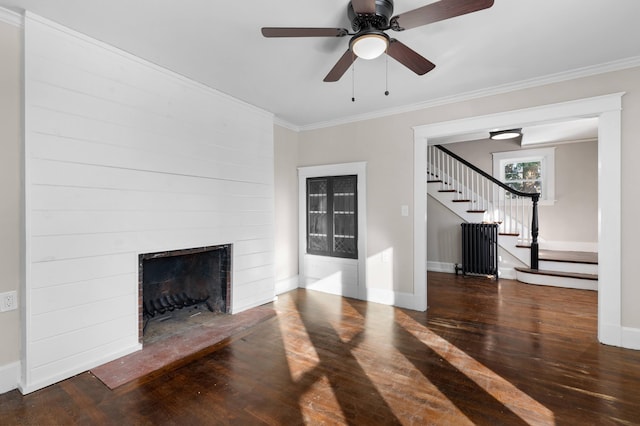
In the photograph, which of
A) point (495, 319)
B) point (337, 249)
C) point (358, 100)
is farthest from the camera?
point (337, 249)

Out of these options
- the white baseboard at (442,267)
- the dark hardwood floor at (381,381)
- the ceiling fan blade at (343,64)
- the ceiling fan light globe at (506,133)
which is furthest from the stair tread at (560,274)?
the ceiling fan blade at (343,64)

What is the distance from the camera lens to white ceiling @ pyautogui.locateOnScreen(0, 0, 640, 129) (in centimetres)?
212

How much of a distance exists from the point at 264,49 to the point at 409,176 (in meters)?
2.38

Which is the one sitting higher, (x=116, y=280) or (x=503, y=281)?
(x=116, y=280)

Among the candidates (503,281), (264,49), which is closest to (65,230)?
(264,49)

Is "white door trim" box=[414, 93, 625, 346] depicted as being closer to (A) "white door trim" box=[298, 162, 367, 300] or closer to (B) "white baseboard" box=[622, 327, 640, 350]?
(B) "white baseboard" box=[622, 327, 640, 350]

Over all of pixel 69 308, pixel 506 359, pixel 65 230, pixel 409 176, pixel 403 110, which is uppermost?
pixel 403 110

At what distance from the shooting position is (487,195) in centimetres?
618

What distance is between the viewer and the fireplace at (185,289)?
11.1ft

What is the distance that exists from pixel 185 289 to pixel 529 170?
7264 mm

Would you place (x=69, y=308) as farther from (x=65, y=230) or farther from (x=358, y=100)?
(x=358, y=100)

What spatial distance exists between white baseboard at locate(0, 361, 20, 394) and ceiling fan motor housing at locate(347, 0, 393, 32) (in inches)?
136

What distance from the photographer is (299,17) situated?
222 centimetres

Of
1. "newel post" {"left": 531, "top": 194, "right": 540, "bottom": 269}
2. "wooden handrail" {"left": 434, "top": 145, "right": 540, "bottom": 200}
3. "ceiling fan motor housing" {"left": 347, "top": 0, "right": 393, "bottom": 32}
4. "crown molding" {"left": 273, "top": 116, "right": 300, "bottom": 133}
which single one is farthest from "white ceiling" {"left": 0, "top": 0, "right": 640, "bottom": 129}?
"newel post" {"left": 531, "top": 194, "right": 540, "bottom": 269}
